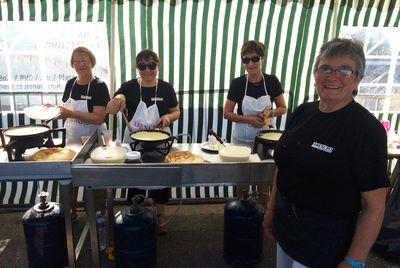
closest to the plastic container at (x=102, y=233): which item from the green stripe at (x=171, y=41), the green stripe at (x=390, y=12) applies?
the green stripe at (x=171, y=41)

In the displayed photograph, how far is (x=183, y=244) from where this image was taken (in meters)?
3.24

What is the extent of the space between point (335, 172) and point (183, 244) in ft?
7.20

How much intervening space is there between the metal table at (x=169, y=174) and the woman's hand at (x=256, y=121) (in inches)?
28.8

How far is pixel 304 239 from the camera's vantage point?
5.17 feet

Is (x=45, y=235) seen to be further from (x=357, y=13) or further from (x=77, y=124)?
(x=357, y=13)

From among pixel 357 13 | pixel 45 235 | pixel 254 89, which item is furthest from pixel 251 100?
pixel 45 235

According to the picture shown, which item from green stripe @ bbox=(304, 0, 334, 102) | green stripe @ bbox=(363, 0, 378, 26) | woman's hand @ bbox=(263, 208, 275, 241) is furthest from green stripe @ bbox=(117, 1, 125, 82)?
green stripe @ bbox=(363, 0, 378, 26)

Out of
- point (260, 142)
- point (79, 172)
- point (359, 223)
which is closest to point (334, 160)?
point (359, 223)

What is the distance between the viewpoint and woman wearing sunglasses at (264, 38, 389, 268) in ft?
4.38

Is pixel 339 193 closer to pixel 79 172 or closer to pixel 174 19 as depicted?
pixel 79 172

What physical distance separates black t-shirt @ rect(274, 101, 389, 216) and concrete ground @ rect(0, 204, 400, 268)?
1.70 meters

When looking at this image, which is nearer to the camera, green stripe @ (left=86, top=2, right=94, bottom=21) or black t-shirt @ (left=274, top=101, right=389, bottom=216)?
black t-shirt @ (left=274, top=101, right=389, bottom=216)

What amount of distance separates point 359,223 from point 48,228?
2.30 m

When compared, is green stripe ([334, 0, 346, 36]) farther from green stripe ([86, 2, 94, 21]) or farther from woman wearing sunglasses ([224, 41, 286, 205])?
green stripe ([86, 2, 94, 21])
